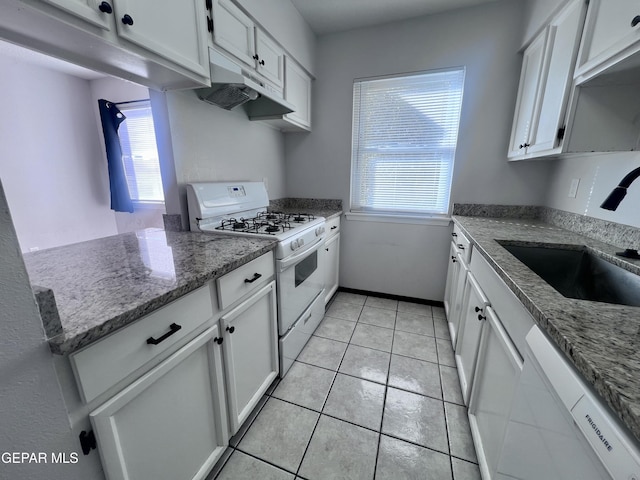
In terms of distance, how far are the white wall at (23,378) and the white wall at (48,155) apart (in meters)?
3.25

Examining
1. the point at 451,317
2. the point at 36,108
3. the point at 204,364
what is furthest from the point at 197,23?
the point at 36,108

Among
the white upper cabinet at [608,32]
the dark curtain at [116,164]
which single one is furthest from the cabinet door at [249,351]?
the dark curtain at [116,164]

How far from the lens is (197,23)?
3.97ft

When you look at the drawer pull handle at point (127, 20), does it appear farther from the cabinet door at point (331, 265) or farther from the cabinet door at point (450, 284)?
the cabinet door at point (450, 284)

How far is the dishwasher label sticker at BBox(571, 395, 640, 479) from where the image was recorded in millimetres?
370

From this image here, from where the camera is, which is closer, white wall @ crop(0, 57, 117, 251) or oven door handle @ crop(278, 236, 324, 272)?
oven door handle @ crop(278, 236, 324, 272)

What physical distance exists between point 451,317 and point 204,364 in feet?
6.31

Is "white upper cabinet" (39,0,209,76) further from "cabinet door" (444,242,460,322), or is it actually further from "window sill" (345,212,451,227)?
"cabinet door" (444,242,460,322)

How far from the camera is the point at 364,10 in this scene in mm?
2133

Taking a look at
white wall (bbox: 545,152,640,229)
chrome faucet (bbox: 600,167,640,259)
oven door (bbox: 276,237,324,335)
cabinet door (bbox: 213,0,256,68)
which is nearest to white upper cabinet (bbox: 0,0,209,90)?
cabinet door (bbox: 213,0,256,68)

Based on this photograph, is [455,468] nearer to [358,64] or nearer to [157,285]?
[157,285]

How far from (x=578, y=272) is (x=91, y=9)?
7.84 feet

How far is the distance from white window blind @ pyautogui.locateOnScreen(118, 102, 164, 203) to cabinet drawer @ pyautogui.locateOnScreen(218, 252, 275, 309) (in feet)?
7.15

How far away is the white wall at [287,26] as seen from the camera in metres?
1.68
